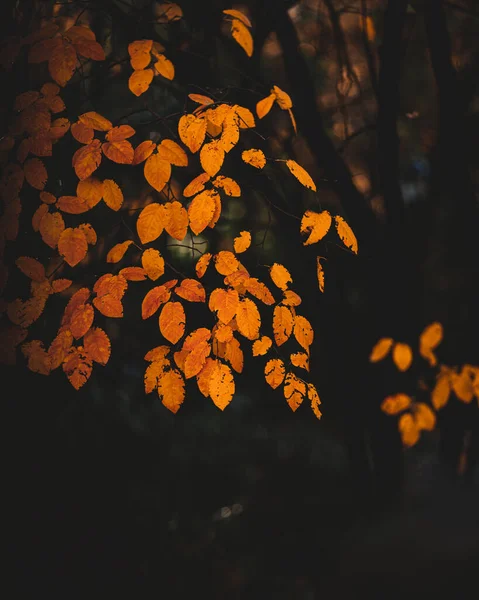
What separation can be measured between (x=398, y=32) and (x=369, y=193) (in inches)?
78.3

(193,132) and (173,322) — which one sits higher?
(193,132)

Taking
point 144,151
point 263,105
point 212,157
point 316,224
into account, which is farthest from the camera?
point 263,105

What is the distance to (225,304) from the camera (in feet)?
7.74

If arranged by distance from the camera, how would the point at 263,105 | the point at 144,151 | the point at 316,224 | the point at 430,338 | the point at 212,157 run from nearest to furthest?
the point at 212,157
the point at 144,151
the point at 316,224
the point at 263,105
the point at 430,338

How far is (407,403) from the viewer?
157 inches

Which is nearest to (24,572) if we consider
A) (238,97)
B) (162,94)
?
(238,97)

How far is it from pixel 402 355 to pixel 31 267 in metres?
2.58

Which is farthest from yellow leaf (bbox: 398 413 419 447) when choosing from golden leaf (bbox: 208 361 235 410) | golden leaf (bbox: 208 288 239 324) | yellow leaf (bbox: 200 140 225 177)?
yellow leaf (bbox: 200 140 225 177)

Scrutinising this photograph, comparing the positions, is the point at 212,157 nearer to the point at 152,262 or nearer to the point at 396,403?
the point at 152,262

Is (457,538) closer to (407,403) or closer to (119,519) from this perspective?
(407,403)

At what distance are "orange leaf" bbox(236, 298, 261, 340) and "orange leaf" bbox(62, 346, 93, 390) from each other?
74 centimetres

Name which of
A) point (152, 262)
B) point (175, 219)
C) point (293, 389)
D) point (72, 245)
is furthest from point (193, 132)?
point (293, 389)

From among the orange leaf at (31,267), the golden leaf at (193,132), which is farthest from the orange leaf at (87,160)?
the orange leaf at (31,267)

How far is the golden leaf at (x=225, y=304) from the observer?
92.0 inches
